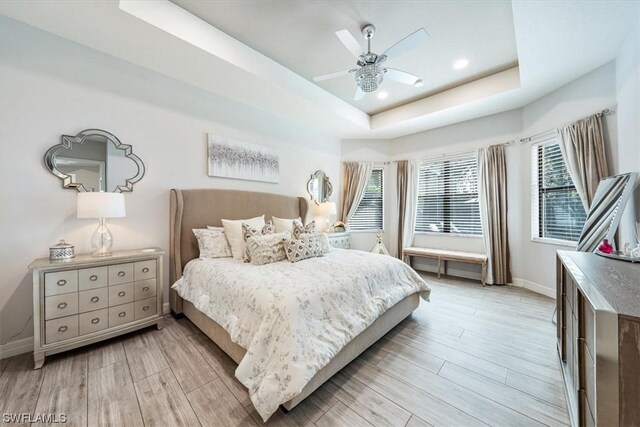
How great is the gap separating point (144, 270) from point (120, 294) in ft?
0.90

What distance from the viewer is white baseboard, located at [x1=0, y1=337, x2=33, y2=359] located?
2.03 m

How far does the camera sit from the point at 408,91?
12.7ft

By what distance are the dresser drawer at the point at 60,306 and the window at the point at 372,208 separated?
4538 millimetres

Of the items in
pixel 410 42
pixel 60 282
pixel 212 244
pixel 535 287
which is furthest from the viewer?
pixel 535 287

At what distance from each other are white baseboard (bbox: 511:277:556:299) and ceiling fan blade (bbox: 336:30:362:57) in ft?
13.7

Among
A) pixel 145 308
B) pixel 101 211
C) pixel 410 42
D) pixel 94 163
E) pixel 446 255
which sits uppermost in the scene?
pixel 410 42

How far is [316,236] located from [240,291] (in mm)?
1271

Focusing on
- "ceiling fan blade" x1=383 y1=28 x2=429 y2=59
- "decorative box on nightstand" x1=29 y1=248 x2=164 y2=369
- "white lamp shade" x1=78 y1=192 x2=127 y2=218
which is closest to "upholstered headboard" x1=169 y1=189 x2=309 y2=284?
"decorative box on nightstand" x1=29 y1=248 x2=164 y2=369

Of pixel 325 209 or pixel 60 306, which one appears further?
pixel 325 209

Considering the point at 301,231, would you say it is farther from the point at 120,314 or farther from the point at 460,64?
the point at 460,64

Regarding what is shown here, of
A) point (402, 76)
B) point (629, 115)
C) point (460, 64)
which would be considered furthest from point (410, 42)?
point (629, 115)

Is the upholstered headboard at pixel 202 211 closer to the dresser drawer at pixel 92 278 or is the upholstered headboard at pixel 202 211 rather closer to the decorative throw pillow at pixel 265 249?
the dresser drawer at pixel 92 278

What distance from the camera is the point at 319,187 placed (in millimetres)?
4914

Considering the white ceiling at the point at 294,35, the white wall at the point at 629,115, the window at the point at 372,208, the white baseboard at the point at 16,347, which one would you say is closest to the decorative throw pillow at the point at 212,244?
the white baseboard at the point at 16,347
